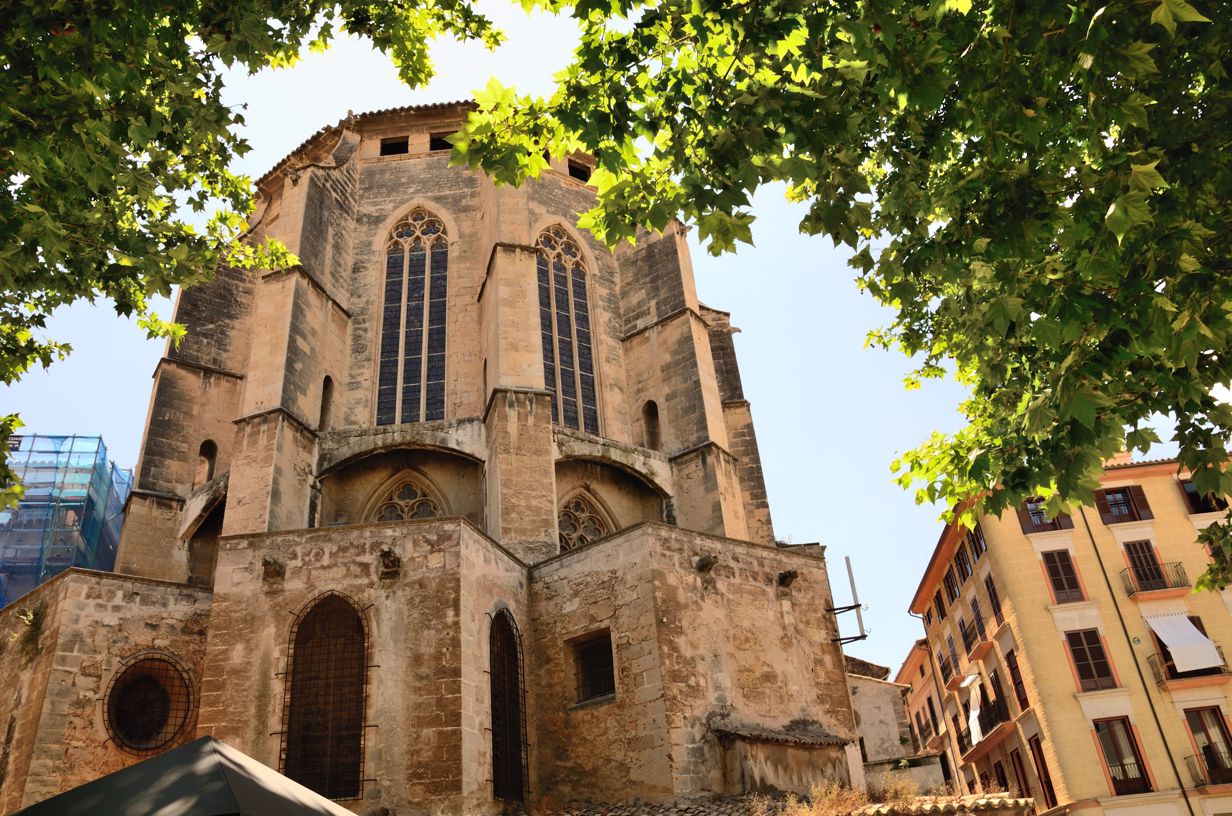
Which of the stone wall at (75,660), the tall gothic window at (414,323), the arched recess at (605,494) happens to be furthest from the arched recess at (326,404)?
the stone wall at (75,660)

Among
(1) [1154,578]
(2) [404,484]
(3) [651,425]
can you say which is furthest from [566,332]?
(1) [1154,578]

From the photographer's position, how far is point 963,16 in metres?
5.73

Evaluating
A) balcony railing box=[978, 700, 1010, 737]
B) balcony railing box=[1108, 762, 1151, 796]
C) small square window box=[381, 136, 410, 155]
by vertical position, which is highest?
small square window box=[381, 136, 410, 155]

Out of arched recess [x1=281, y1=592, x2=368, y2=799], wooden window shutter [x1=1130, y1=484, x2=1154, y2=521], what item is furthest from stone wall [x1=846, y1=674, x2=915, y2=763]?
arched recess [x1=281, y1=592, x2=368, y2=799]

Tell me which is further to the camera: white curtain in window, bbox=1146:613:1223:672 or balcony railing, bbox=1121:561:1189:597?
balcony railing, bbox=1121:561:1189:597

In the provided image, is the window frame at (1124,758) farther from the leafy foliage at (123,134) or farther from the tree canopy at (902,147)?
the leafy foliage at (123,134)

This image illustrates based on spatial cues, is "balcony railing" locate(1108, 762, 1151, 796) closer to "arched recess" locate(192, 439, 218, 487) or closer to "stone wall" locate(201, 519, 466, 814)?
"stone wall" locate(201, 519, 466, 814)

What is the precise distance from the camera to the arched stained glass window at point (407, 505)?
18.1 m

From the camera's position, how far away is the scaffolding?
981 inches

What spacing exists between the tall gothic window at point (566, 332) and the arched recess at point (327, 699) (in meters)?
7.07

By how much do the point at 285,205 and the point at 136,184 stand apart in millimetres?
13207

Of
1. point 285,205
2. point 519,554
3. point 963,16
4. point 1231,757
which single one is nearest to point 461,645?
point 519,554

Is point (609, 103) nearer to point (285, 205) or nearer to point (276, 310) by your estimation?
point (276, 310)

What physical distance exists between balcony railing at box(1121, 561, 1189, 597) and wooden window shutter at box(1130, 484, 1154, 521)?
4.75ft
